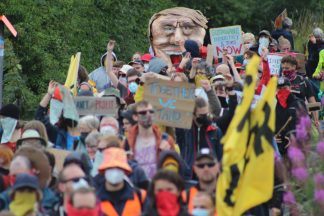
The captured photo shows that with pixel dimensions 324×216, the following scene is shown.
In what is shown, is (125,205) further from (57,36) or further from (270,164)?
(57,36)

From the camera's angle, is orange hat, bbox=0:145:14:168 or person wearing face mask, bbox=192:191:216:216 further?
orange hat, bbox=0:145:14:168

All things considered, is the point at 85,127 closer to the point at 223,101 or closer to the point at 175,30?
the point at 223,101

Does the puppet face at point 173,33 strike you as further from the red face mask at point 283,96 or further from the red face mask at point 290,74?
the red face mask at point 283,96

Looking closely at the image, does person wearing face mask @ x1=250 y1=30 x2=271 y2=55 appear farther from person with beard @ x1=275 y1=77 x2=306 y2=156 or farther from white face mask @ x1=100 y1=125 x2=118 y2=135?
white face mask @ x1=100 y1=125 x2=118 y2=135

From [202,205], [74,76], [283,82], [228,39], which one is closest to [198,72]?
[283,82]

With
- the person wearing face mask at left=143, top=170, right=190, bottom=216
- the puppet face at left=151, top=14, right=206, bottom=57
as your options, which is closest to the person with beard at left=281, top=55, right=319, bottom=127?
the puppet face at left=151, top=14, right=206, bottom=57

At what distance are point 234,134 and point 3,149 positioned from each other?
261cm

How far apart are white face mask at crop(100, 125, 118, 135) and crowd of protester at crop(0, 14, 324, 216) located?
0.4 inches

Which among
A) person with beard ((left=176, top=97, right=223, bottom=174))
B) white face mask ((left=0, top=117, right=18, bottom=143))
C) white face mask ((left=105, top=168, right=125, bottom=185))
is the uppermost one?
white face mask ((left=0, top=117, right=18, bottom=143))

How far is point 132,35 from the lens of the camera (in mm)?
34812

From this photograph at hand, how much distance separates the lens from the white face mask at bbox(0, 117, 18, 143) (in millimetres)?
20531

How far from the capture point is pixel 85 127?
19188 millimetres

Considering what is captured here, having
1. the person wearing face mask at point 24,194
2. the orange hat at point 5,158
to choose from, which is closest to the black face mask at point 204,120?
the orange hat at point 5,158

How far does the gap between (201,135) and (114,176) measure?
114 inches
